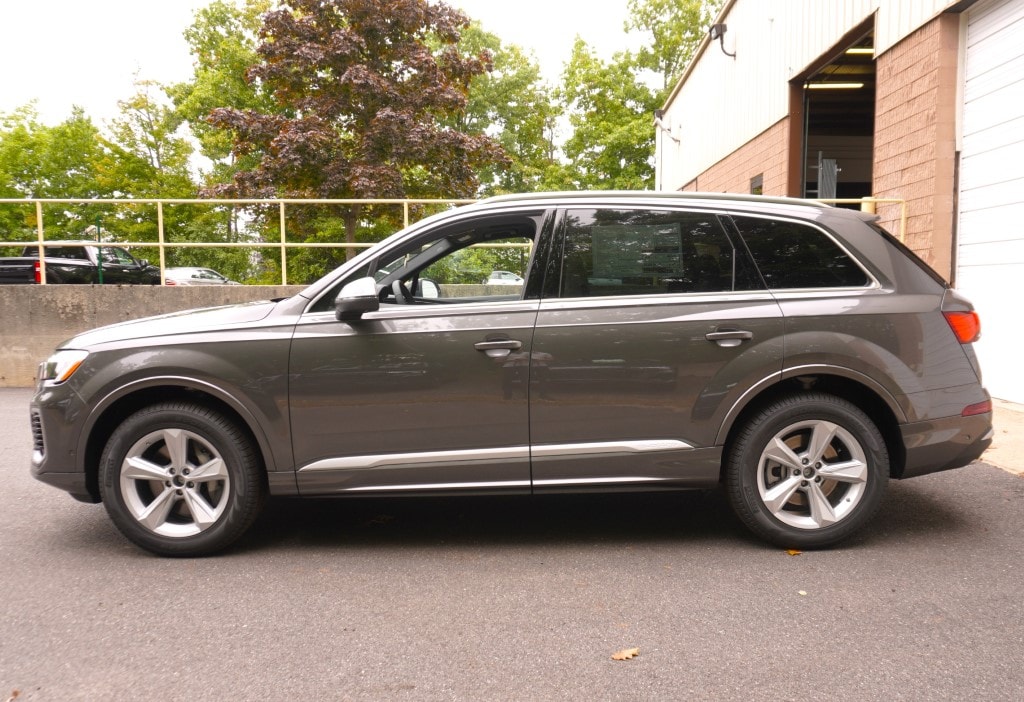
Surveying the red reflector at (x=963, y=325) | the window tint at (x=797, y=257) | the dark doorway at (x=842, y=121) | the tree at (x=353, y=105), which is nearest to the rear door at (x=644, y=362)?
the window tint at (x=797, y=257)

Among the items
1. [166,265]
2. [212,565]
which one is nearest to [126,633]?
[212,565]

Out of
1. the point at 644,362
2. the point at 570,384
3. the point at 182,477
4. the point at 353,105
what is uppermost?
the point at 353,105

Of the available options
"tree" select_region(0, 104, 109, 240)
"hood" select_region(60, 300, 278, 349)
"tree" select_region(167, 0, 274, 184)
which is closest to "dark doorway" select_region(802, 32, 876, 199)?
"hood" select_region(60, 300, 278, 349)

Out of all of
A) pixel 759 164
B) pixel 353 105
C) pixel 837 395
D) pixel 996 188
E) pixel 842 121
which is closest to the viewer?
pixel 837 395

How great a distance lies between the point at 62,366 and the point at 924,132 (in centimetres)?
898

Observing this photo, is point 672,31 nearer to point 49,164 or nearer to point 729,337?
point 49,164

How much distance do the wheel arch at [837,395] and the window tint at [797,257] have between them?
0.46 m

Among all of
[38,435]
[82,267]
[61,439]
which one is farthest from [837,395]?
[82,267]

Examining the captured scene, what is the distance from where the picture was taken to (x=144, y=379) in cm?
390

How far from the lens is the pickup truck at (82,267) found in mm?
11547

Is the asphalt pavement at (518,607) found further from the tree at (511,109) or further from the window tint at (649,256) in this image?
the tree at (511,109)

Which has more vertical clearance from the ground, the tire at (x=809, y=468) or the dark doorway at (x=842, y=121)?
the dark doorway at (x=842, y=121)

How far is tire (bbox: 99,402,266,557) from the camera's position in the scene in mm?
3920

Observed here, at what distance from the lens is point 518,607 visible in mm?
3377
